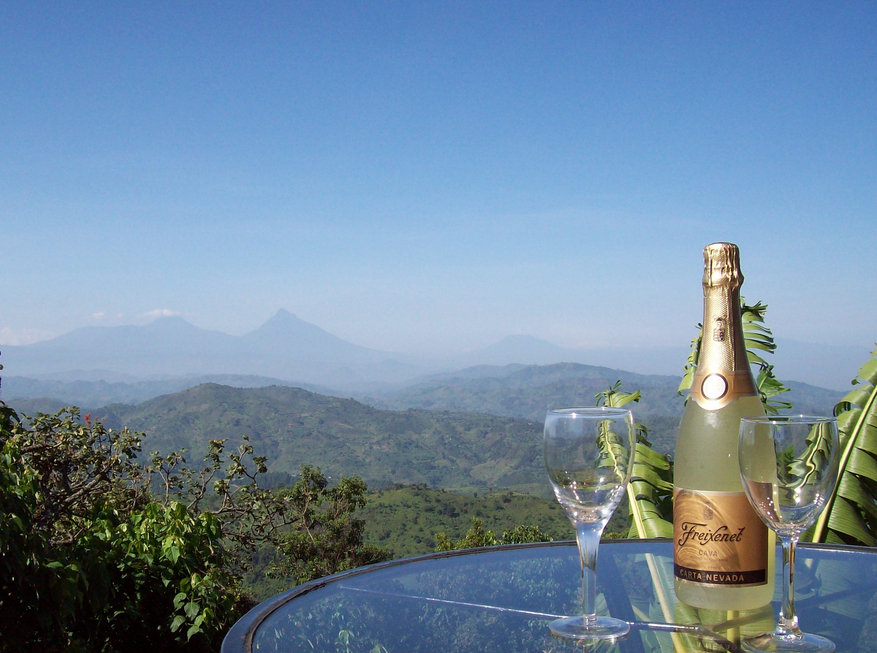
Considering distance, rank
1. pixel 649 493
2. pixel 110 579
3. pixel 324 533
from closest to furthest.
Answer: pixel 110 579 < pixel 649 493 < pixel 324 533

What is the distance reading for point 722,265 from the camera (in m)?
1.24

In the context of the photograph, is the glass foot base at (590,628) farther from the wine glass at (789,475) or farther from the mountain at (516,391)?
the mountain at (516,391)

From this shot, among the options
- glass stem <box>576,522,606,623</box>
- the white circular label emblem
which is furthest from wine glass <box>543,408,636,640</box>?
the white circular label emblem

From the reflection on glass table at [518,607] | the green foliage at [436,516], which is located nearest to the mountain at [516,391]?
the green foliage at [436,516]

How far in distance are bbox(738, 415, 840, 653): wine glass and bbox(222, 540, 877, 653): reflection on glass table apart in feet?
0.34

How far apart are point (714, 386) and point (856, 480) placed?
2230 mm

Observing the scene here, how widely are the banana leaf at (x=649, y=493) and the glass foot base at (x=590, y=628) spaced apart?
5.88 ft

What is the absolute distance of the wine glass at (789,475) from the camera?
0.98 meters

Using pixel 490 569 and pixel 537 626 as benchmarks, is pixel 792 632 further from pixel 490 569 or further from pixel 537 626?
pixel 490 569

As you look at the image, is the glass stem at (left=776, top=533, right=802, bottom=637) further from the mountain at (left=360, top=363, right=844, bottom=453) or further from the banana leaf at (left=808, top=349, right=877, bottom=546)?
the mountain at (left=360, top=363, right=844, bottom=453)

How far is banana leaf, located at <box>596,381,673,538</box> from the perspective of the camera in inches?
118

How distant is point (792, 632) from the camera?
1036 millimetres

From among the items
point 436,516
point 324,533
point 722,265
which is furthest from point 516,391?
point 722,265

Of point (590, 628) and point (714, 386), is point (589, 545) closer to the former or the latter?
point (590, 628)
